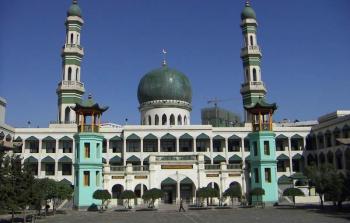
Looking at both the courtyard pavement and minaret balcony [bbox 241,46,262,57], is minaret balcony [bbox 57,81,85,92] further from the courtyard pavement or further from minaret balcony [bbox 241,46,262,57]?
the courtyard pavement

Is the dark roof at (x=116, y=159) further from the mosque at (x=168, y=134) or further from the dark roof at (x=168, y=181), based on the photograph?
the dark roof at (x=168, y=181)

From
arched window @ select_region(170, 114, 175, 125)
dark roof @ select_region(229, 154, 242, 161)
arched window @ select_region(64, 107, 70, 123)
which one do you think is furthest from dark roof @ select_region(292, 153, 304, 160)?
arched window @ select_region(64, 107, 70, 123)

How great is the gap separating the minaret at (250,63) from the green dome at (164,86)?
952cm

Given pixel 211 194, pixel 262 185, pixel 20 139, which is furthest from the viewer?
pixel 20 139

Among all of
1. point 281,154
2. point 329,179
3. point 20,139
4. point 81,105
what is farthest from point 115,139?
point 329,179

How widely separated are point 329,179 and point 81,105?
25922mm

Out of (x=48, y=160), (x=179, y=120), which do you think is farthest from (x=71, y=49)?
(x=179, y=120)

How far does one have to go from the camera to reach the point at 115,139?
66812 mm

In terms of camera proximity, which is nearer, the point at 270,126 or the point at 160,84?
the point at 270,126

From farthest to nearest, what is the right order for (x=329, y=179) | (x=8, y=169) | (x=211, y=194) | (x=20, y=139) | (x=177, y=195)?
(x=20, y=139)
(x=177, y=195)
(x=211, y=194)
(x=329, y=179)
(x=8, y=169)

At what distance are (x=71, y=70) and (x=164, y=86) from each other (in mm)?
14546

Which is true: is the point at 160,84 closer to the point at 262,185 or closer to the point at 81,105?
the point at 81,105

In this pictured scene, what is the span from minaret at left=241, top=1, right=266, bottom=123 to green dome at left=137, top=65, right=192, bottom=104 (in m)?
9.52

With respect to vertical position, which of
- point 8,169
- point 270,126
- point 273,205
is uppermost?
point 270,126
